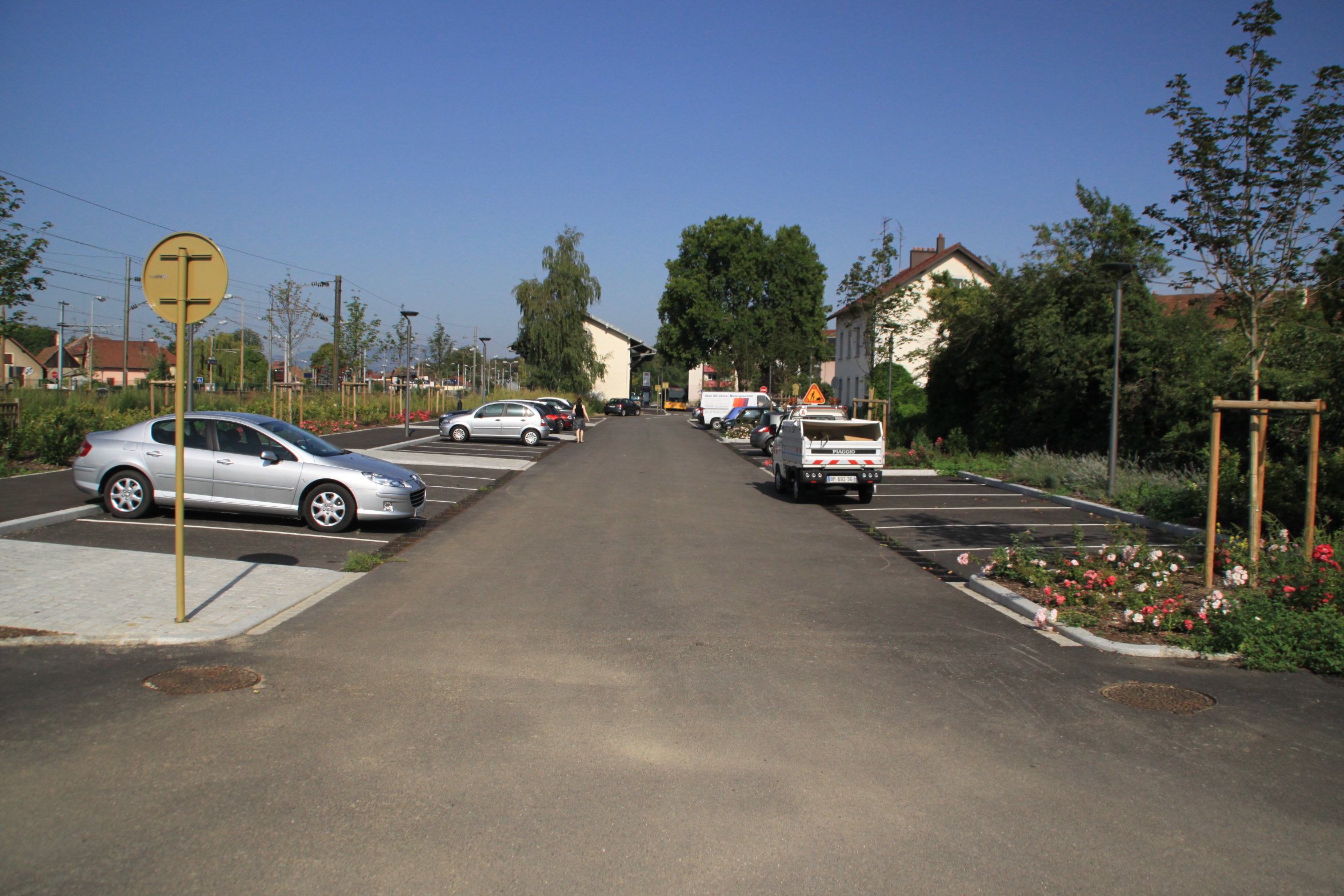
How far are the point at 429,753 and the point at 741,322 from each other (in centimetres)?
7130

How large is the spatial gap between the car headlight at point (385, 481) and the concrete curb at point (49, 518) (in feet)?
11.8

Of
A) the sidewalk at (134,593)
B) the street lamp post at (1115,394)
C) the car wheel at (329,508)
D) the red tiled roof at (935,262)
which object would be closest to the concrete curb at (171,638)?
the sidewalk at (134,593)

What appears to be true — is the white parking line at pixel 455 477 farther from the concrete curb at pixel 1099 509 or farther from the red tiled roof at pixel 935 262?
the red tiled roof at pixel 935 262

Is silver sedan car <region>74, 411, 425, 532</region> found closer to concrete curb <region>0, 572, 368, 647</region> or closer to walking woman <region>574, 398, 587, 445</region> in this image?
concrete curb <region>0, 572, 368, 647</region>

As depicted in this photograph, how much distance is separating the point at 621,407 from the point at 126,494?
70840 mm

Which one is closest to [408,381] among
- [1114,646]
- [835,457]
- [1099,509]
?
[835,457]

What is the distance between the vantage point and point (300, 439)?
12.8 meters

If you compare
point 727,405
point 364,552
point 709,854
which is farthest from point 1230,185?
point 727,405

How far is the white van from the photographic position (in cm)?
5628

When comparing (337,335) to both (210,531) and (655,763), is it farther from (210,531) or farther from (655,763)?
(655,763)

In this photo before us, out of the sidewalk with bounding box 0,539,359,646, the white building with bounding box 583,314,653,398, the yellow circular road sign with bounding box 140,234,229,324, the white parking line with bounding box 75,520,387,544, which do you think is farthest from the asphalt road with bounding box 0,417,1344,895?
the white building with bounding box 583,314,653,398

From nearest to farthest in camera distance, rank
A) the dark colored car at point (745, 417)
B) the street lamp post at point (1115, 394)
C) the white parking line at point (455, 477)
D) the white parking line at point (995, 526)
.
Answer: the white parking line at point (995, 526) → the street lamp post at point (1115, 394) → the white parking line at point (455, 477) → the dark colored car at point (745, 417)

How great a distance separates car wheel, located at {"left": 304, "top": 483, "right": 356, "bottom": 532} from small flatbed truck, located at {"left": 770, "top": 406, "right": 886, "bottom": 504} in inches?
369

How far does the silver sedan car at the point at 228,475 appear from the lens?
39.9 feet
